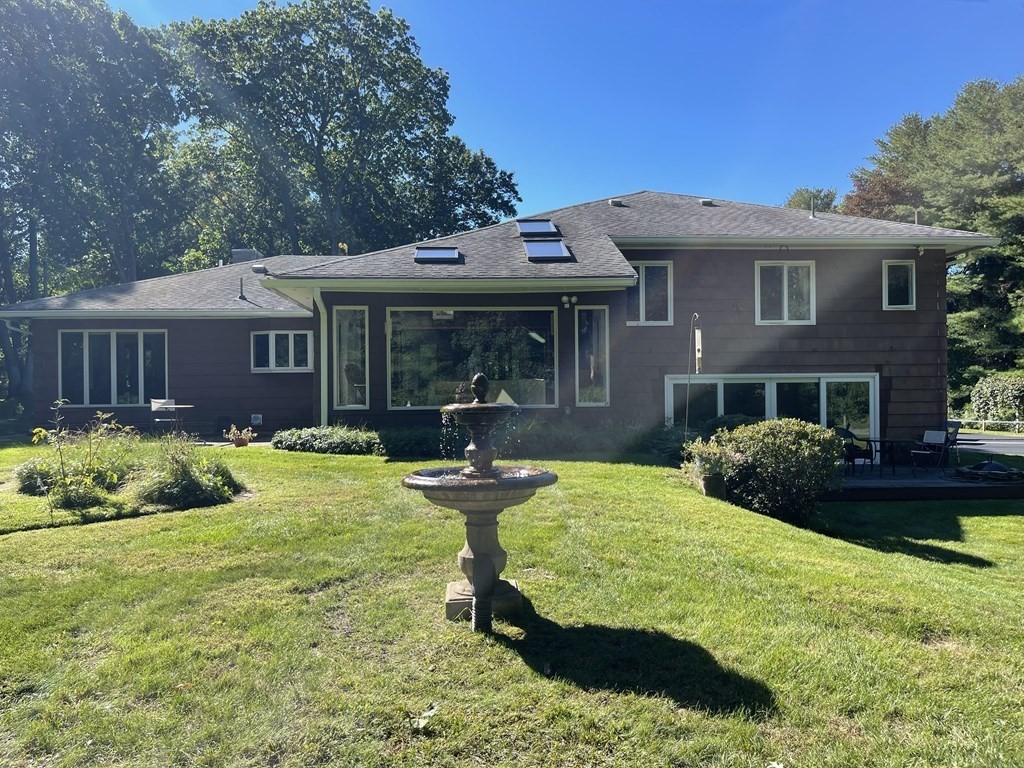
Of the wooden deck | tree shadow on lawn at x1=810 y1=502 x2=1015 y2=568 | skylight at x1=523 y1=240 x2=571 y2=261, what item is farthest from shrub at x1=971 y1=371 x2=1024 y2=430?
skylight at x1=523 y1=240 x2=571 y2=261

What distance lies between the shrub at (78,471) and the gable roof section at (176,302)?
605cm

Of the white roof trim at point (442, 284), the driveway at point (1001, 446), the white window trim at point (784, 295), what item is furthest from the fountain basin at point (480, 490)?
the driveway at point (1001, 446)

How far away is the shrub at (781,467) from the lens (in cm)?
828

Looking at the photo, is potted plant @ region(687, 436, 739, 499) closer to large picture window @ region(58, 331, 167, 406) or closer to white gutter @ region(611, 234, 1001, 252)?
white gutter @ region(611, 234, 1001, 252)

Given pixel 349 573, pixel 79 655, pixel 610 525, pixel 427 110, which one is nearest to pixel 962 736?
pixel 610 525

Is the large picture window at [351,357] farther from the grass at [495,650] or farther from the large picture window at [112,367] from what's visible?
the grass at [495,650]

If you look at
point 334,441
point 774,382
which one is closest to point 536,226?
point 774,382

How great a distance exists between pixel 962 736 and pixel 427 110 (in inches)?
1381

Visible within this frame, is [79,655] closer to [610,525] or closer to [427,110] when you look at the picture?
[610,525]

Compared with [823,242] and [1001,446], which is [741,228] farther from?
[1001,446]

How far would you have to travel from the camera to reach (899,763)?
106 inches

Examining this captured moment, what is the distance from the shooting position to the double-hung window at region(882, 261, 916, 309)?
42.9 ft

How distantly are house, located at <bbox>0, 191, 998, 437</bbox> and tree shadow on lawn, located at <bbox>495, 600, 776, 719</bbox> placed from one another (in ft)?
27.4

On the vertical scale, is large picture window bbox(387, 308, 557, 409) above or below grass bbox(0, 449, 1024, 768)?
above
